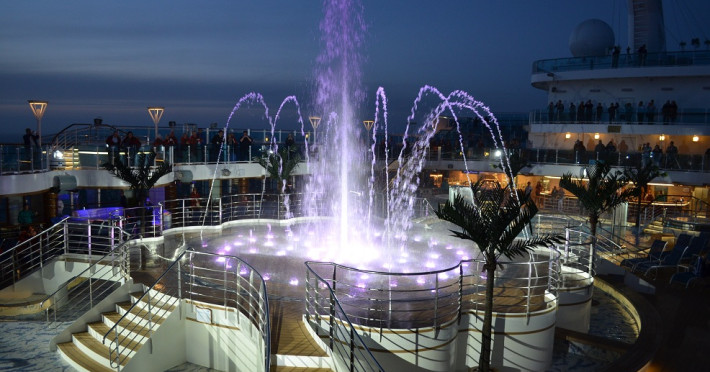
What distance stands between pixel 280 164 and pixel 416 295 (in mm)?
15806

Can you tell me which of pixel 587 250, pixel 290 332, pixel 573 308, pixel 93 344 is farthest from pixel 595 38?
pixel 93 344

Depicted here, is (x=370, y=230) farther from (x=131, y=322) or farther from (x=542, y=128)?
(x=542, y=128)

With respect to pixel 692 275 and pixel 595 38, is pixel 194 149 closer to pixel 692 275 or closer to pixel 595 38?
pixel 692 275

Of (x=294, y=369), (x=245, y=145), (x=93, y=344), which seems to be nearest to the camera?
(x=294, y=369)

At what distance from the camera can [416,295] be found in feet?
37.0

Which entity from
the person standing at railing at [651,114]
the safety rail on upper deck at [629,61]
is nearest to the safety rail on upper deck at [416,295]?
the person standing at railing at [651,114]

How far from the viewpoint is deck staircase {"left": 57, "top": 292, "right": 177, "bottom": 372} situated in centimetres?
980

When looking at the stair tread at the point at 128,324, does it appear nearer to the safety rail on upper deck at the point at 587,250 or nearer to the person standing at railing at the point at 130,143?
the safety rail on upper deck at the point at 587,250

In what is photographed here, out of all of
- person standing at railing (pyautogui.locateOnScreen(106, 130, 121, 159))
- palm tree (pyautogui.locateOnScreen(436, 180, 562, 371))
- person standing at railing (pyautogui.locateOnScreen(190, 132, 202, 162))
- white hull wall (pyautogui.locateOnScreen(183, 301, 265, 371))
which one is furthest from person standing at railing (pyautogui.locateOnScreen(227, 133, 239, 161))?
palm tree (pyautogui.locateOnScreen(436, 180, 562, 371))

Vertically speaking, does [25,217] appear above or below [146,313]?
above

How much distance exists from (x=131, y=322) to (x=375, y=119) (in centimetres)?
2857

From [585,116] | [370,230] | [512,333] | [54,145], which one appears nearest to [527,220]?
[512,333]

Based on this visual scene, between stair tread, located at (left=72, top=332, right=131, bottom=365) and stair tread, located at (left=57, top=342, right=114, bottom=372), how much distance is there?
15 centimetres

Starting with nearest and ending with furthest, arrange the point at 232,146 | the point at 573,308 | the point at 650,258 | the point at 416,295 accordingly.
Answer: the point at 416,295 → the point at 573,308 → the point at 650,258 → the point at 232,146
